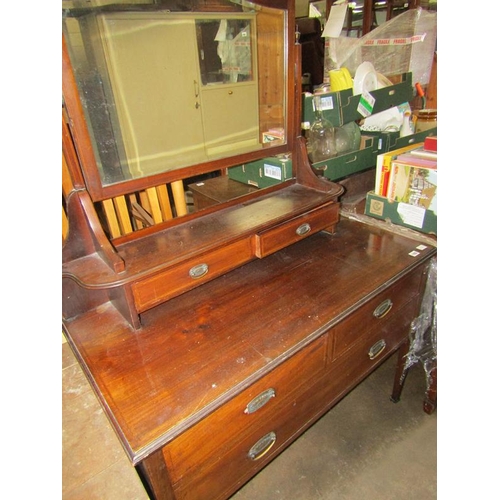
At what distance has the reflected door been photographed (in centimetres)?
81

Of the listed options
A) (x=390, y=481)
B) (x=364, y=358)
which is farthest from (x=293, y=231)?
(x=390, y=481)

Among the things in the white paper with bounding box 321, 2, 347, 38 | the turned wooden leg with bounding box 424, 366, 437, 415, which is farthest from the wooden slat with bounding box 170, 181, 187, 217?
the white paper with bounding box 321, 2, 347, 38

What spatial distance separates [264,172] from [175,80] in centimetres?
53

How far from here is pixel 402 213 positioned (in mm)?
1353

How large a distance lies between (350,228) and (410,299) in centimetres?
33

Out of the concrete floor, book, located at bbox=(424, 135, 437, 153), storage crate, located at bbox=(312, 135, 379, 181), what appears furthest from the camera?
storage crate, located at bbox=(312, 135, 379, 181)

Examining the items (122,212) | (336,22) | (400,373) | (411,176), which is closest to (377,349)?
(400,373)

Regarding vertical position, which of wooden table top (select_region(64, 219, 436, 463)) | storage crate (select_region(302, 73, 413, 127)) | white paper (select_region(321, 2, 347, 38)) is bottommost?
wooden table top (select_region(64, 219, 436, 463))

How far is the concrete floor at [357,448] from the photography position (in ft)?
3.16

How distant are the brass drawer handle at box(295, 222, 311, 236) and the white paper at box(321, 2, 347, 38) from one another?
1.41m

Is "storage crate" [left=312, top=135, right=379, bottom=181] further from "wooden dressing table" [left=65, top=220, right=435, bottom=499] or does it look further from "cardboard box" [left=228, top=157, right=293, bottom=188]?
"wooden dressing table" [left=65, top=220, right=435, bottom=499]

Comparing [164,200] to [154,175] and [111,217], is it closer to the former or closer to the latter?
[111,217]

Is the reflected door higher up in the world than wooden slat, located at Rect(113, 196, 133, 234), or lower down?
higher up

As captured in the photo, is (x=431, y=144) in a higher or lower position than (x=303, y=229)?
higher
